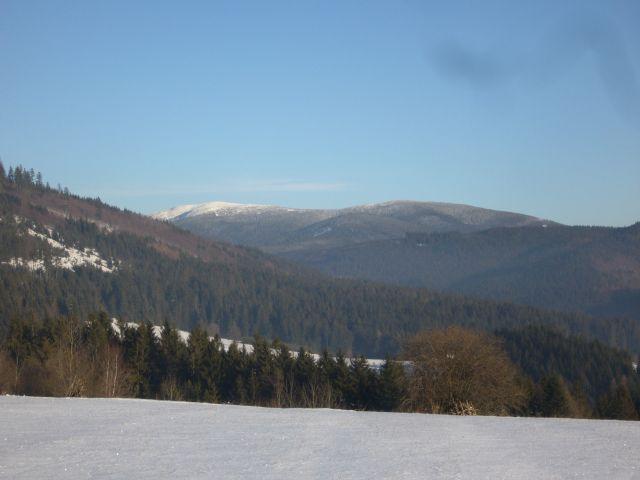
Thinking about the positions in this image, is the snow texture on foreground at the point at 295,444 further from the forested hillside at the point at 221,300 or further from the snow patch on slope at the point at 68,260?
the snow patch on slope at the point at 68,260

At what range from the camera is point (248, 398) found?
4778 cm

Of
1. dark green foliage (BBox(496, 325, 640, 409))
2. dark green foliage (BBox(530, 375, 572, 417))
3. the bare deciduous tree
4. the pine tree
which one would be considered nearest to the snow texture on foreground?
the bare deciduous tree

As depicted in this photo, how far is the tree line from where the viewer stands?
2892 cm

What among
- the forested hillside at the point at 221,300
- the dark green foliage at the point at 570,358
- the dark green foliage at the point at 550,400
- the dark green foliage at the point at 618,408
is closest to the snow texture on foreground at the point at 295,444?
the dark green foliage at the point at 550,400

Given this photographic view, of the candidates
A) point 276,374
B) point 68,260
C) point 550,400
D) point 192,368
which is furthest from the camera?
point 68,260

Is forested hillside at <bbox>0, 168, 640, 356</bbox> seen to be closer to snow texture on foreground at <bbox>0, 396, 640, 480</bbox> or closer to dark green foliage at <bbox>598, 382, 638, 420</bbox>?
dark green foliage at <bbox>598, 382, 638, 420</bbox>

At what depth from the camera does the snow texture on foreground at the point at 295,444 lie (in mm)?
Answer: 13875

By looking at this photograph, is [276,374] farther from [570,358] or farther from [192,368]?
[570,358]

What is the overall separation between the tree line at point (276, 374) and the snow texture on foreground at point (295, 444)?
24.7 ft

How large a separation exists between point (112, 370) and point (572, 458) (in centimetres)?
2923

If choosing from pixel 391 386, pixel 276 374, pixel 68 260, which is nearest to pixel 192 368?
pixel 276 374

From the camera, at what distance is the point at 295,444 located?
16.4 meters

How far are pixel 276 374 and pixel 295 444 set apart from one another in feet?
103

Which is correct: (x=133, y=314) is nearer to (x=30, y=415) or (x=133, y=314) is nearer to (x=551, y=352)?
(x=551, y=352)
